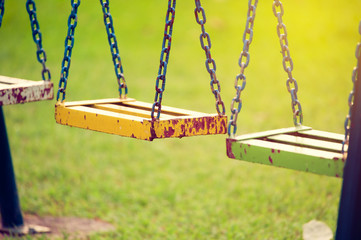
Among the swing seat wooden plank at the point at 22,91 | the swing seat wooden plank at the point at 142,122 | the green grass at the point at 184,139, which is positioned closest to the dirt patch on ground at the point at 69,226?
the green grass at the point at 184,139

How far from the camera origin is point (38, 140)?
238 inches

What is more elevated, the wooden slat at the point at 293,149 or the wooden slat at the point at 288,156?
the wooden slat at the point at 293,149

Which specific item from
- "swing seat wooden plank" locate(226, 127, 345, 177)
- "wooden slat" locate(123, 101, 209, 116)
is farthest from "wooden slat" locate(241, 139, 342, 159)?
"wooden slat" locate(123, 101, 209, 116)

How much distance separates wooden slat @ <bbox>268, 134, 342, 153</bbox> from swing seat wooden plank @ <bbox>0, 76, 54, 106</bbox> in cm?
148

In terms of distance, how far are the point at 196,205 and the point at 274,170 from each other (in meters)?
1.21

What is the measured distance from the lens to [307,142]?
2.66 meters

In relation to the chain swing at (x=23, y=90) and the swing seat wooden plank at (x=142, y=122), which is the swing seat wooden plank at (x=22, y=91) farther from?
the swing seat wooden plank at (x=142, y=122)

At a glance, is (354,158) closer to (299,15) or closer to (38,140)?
(38,140)

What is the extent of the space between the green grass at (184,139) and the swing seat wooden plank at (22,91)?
1273mm

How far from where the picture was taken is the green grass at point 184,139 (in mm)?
4297

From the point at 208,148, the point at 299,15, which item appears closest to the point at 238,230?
the point at 208,148

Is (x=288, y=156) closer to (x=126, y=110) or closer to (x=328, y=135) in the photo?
(x=328, y=135)

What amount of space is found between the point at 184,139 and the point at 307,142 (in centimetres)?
387

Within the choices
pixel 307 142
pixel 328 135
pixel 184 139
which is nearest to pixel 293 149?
pixel 307 142
